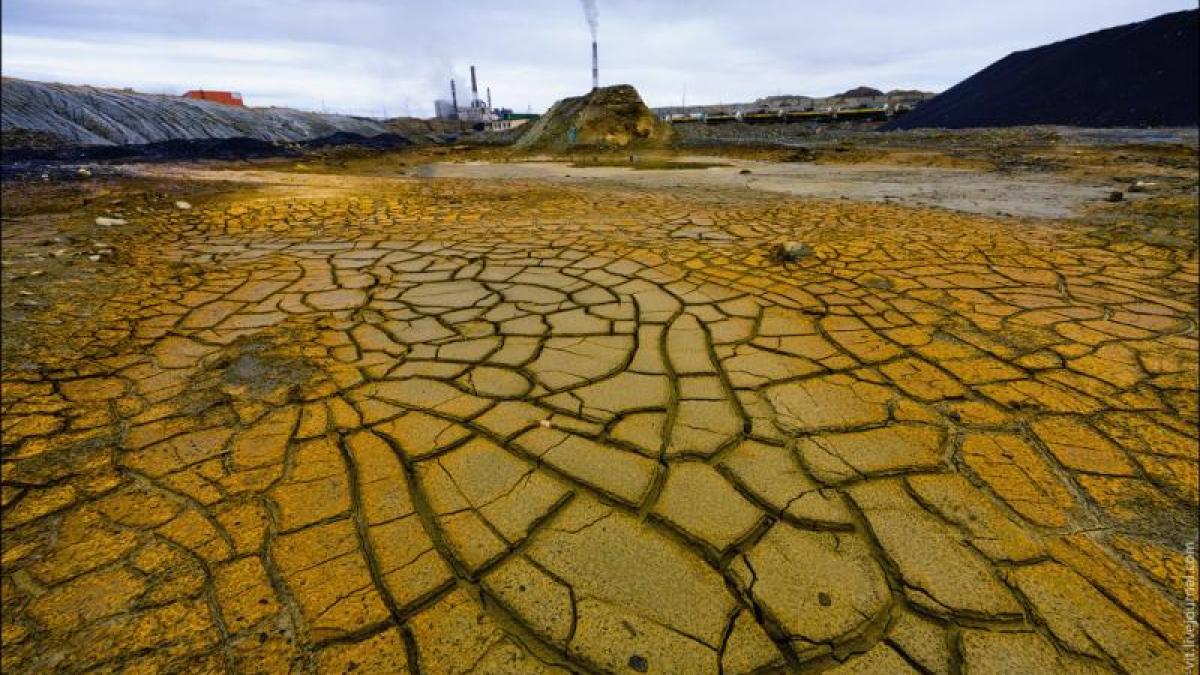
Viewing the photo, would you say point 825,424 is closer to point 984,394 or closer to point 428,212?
point 984,394

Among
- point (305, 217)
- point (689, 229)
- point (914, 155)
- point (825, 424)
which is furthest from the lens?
point (914, 155)

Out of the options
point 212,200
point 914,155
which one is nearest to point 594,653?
point 212,200

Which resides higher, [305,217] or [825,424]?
[305,217]

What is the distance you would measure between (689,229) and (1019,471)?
3.09 meters

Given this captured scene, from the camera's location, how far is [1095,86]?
63.2 feet

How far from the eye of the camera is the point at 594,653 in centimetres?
100

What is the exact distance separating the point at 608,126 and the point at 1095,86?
774 inches

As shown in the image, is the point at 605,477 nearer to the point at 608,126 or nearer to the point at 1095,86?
the point at 608,126

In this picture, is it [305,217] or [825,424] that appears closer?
[825,424]

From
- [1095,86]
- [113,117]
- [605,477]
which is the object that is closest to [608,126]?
[605,477]

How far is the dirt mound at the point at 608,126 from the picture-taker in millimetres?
14242

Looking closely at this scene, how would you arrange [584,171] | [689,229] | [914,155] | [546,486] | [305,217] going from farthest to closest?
[914,155] < [584,171] < [305,217] < [689,229] < [546,486]

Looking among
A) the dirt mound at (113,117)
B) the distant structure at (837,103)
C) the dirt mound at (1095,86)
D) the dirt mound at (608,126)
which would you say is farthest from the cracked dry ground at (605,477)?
the distant structure at (837,103)

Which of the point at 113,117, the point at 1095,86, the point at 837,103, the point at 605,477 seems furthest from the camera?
the point at 837,103
